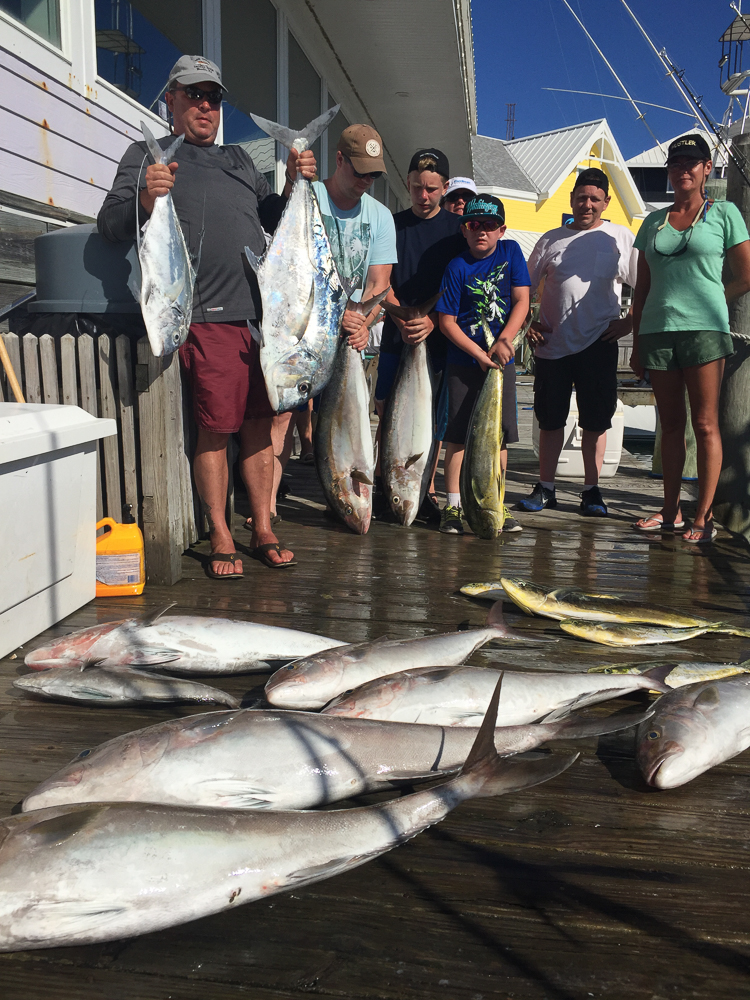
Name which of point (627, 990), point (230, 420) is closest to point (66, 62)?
point (230, 420)

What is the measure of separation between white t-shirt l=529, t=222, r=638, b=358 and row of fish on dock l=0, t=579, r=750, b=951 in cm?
265

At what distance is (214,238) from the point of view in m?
3.40

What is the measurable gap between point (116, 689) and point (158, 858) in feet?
3.16

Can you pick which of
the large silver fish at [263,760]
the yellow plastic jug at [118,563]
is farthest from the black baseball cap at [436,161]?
the large silver fish at [263,760]

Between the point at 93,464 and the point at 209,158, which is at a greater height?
the point at 209,158

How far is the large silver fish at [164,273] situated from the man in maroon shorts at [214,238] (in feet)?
0.30

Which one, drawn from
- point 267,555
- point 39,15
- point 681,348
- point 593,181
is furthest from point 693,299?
point 39,15

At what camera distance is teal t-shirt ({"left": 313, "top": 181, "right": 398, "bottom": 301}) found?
4.00m

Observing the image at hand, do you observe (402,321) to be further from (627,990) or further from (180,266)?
(627,990)

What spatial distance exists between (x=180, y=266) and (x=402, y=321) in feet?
5.16

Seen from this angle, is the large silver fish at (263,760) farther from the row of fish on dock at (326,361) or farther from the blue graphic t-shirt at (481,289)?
the blue graphic t-shirt at (481,289)

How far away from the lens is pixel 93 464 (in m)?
3.15

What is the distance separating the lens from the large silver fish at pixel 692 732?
1950mm

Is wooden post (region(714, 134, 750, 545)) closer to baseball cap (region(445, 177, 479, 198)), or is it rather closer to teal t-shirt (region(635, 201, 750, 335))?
teal t-shirt (region(635, 201, 750, 335))
